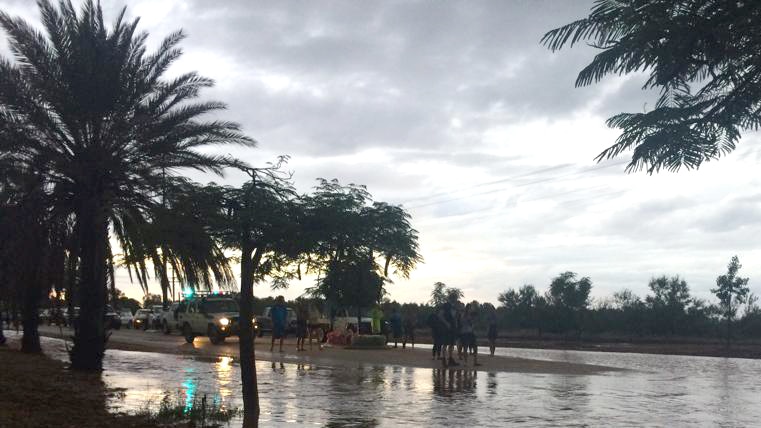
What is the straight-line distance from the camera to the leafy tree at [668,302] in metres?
61.1

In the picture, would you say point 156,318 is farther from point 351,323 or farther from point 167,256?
point 167,256

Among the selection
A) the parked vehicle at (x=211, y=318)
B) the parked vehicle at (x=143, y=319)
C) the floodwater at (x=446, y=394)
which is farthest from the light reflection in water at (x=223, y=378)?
the parked vehicle at (x=143, y=319)

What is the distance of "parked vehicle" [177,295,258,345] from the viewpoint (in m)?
35.5

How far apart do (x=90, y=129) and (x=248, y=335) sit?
29.2 ft

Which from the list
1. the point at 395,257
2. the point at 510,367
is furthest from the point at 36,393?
the point at 395,257

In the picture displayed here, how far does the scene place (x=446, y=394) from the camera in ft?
52.9

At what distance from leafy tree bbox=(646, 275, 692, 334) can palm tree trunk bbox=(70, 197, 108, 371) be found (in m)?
49.6

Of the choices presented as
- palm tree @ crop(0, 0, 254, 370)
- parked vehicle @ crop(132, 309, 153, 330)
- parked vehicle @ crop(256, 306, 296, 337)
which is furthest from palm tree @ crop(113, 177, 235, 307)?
parked vehicle @ crop(132, 309, 153, 330)

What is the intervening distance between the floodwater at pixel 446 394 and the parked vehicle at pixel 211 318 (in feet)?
38.3

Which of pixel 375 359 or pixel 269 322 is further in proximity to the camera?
pixel 269 322

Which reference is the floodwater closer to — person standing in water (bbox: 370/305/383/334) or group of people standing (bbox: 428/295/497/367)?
group of people standing (bbox: 428/295/497/367)

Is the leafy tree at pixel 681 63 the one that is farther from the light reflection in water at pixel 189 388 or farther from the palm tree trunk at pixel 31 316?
the palm tree trunk at pixel 31 316

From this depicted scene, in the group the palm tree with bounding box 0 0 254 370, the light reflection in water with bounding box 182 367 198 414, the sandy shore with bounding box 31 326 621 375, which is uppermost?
the palm tree with bounding box 0 0 254 370

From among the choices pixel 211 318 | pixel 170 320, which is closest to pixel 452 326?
pixel 211 318
